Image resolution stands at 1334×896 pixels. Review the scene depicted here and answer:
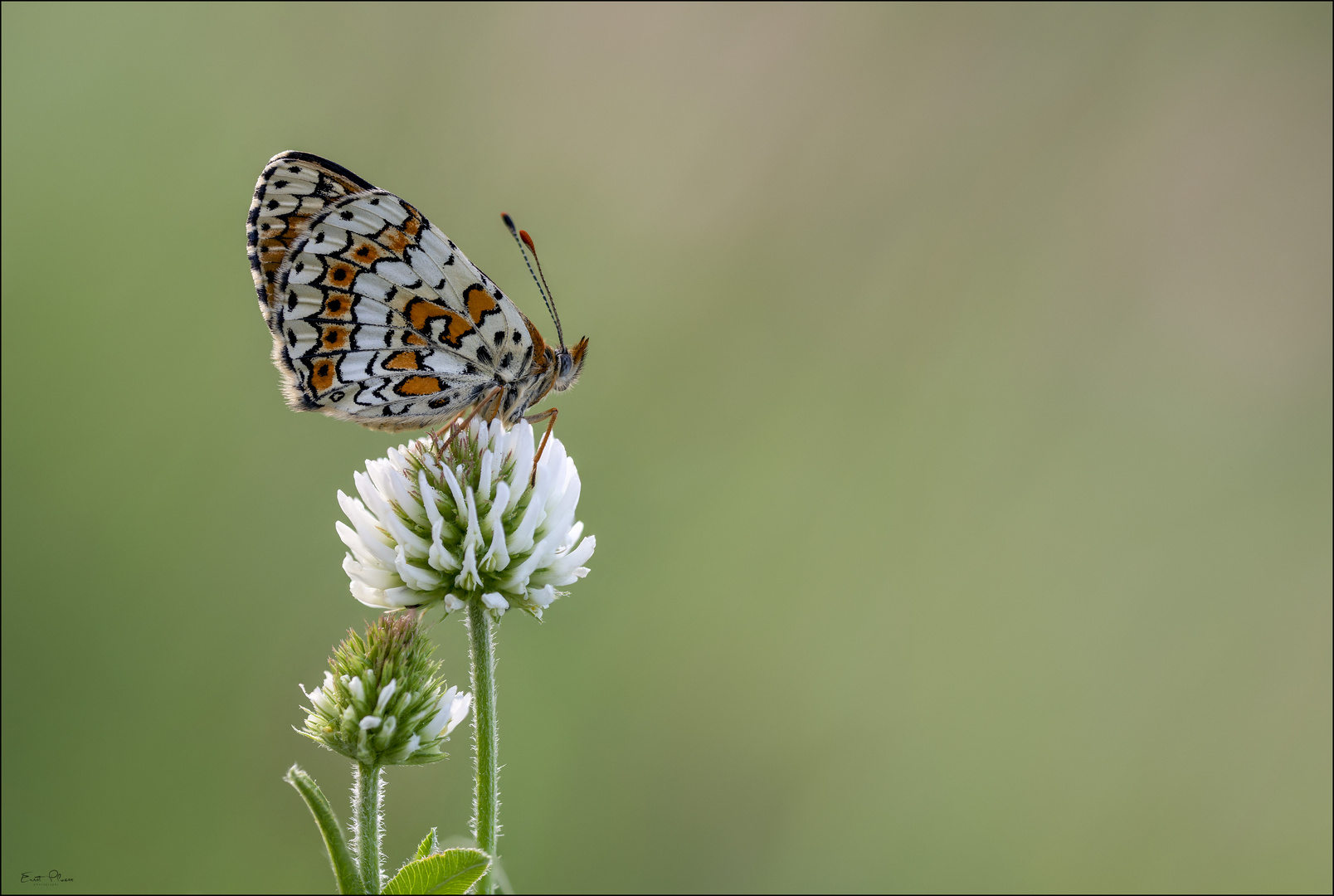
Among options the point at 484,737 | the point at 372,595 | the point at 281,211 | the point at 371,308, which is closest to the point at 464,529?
the point at 372,595

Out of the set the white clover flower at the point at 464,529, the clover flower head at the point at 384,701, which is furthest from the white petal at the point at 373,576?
the clover flower head at the point at 384,701

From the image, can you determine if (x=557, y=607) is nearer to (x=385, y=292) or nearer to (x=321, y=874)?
(x=321, y=874)

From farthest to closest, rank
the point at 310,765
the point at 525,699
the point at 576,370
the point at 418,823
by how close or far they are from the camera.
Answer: the point at 525,699, the point at 418,823, the point at 310,765, the point at 576,370

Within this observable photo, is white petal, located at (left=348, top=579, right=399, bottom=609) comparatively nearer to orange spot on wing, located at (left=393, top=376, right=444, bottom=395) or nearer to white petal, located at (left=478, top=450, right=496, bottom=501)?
white petal, located at (left=478, top=450, right=496, bottom=501)

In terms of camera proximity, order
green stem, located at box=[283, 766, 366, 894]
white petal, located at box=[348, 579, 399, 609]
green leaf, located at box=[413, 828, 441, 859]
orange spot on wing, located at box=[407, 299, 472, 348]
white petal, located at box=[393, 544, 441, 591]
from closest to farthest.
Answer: green stem, located at box=[283, 766, 366, 894] < green leaf, located at box=[413, 828, 441, 859] < white petal, located at box=[393, 544, 441, 591] < white petal, located at box=[348, 579, 399, 609] < orange spot on wing, located at box=[407, 299, 472, 348]

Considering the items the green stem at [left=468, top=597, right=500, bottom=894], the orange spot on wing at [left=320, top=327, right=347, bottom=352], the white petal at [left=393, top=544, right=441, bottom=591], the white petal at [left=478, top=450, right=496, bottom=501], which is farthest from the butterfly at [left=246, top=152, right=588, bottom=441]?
the green stem at [left=468, top=597, right=500, bottom=894]

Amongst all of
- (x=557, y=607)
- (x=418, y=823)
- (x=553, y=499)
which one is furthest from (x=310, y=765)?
(x=553, y=499)
